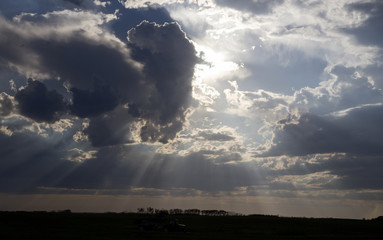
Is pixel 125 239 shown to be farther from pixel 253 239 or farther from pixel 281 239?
pixel 281 239

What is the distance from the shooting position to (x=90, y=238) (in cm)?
5656

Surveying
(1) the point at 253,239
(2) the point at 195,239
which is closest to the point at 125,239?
(2) the point at 195,239

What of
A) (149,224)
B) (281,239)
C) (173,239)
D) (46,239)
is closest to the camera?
(46,239)

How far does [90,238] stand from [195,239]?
1647 cm

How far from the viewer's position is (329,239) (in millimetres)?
63219

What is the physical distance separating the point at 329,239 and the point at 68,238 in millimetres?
43914

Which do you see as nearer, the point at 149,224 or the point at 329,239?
the point at 329,239

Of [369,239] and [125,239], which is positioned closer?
[125,239]

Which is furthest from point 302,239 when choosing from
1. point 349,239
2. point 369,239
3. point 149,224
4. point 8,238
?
point 8,238

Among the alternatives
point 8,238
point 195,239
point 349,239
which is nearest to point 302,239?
point 349,239

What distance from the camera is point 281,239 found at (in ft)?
204

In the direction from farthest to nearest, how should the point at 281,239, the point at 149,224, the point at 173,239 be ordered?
the point at 149,224 < the point at 281,239 < the point at 173,239

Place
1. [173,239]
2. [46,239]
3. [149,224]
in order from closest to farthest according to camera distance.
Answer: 1. [46,239]
2. [173,239]
3. [149,224]

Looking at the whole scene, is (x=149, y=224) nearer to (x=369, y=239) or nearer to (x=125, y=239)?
(x=125, y=239)
